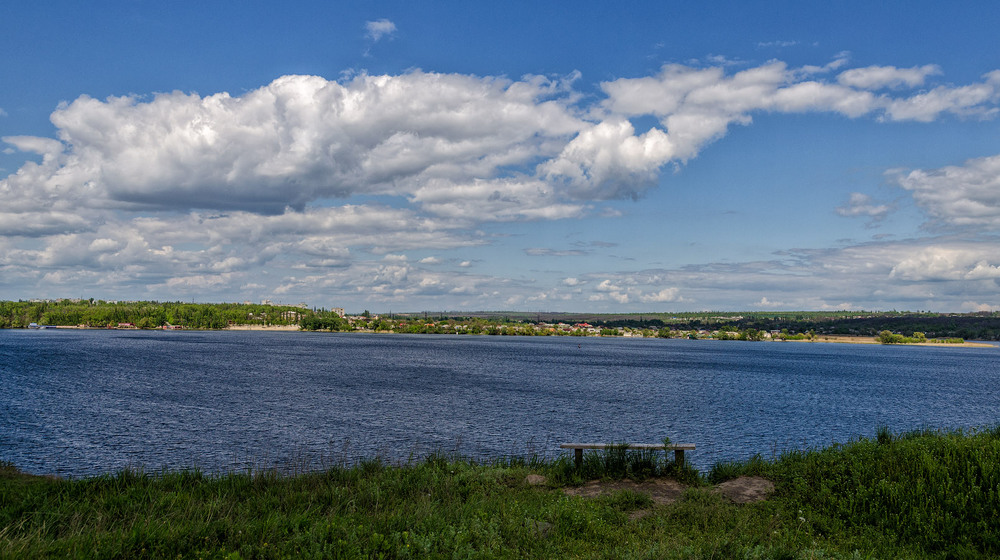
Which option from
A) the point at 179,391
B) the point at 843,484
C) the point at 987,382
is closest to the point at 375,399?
the point at 179,391

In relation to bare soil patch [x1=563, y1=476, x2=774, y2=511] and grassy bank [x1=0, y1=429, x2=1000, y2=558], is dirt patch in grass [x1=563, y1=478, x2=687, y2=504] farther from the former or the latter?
grassy bank [x1=0, y1=429, x2=1000, y2=558]

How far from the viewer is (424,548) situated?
9.77m

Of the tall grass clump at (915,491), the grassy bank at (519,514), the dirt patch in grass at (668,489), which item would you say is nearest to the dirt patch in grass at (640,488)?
the dirt patch in grass at (668,489)

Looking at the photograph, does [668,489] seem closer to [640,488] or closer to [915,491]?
[640,488]

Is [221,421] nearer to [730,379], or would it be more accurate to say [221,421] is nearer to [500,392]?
[500,392]

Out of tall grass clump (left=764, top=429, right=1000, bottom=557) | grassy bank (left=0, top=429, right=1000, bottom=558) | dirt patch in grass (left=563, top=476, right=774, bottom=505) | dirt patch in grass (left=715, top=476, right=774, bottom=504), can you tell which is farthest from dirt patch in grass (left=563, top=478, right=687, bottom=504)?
tall grass clump (left=764, top=429, right=1000, bottom=557)

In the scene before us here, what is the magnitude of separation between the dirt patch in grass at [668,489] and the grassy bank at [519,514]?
0.43m

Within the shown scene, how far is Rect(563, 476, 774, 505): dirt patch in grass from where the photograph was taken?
15.5 meters

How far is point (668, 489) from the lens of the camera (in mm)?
16656

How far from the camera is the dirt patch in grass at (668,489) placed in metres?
15.5

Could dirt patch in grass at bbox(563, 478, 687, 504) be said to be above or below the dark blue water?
above

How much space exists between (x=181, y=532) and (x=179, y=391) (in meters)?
55.9

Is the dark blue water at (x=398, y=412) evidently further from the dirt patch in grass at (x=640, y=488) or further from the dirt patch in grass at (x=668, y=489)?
the dirt patch in grass at (x=668, y=489)

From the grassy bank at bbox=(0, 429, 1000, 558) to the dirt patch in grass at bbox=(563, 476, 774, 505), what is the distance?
434 millimetres
